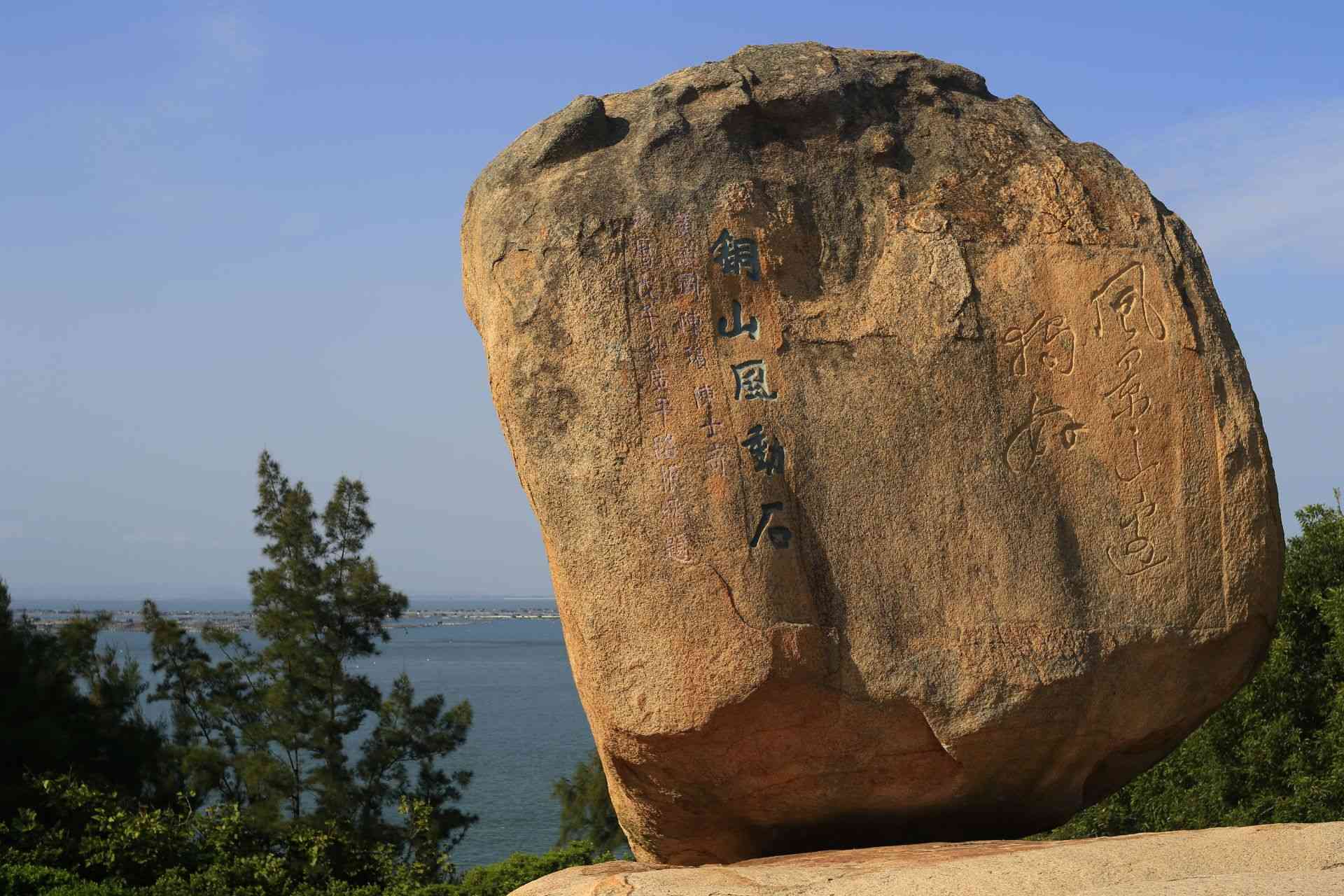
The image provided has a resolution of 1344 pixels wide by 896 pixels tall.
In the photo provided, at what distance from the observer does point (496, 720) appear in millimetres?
49906

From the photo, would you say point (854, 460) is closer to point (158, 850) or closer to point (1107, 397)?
point (1107, 397)

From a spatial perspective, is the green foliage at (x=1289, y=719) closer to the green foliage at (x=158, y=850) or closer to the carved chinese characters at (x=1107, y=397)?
the carved chinese characters at (x=1107, y=397)

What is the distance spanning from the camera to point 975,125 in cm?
627

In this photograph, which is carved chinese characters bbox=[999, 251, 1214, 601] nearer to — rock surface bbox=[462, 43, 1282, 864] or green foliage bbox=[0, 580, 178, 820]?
rock surface bbox=[462, 43, 1282, 864]

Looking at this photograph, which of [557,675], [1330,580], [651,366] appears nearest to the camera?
[651,366]

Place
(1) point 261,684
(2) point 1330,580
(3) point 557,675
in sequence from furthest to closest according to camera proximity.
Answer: (3) point 557,675 → (1) point 261,684 → (2) point 1330,580

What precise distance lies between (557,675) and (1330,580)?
70.4 meters

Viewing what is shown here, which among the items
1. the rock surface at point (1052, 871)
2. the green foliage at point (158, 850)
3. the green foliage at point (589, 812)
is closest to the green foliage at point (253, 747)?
the green foliage at point (158, 850)

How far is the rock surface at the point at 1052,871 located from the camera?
4773 millimetres

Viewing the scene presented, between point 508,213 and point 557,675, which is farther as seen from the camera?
point 557,675

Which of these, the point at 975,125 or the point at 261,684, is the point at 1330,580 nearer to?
the point at 975,125

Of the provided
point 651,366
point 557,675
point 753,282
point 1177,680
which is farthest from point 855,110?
point 557,675

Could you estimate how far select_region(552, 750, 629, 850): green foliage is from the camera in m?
19.4

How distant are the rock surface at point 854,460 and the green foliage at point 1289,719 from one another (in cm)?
633
